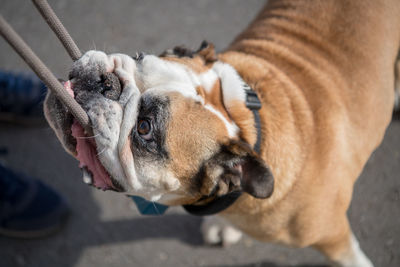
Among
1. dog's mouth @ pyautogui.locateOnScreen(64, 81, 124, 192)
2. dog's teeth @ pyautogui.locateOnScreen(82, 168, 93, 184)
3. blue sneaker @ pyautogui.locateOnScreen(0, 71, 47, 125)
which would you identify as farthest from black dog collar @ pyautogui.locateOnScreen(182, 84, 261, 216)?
blue sneaker @ pyautogui.locateOnScreen(0, 71, 47, 125)

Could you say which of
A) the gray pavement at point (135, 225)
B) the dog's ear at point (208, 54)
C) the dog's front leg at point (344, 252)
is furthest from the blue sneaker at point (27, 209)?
the dog's front leg at point (344, 252)

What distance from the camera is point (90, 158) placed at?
1.79 meters

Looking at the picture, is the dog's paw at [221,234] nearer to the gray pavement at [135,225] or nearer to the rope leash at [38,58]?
the gray pavement at [135,225]

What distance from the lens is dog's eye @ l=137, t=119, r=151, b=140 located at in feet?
5.44

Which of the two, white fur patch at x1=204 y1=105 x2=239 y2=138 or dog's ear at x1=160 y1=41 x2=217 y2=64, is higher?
dog's ear at x1=160 y1=41 x2=217 y2=64

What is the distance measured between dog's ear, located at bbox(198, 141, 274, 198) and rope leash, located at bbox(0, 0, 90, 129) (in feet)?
2.12

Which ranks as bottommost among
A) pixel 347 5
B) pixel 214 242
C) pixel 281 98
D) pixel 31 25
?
pixel 214 242

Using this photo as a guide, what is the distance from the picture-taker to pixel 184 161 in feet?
5.63

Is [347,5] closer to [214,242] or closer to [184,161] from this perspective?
[184,161]

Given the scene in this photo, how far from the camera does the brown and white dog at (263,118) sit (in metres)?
1.66

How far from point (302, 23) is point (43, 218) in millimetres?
2528

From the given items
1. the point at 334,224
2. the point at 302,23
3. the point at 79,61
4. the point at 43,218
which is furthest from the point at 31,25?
the point at 334,224

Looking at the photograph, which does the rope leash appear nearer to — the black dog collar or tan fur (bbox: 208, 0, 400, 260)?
the black dog collar

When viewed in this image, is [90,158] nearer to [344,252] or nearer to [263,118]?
[263,118]
